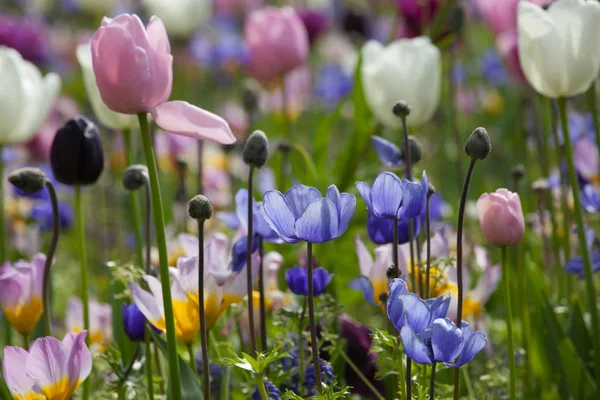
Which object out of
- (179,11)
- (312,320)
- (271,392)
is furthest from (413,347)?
(179,11)

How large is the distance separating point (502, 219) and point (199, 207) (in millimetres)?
352

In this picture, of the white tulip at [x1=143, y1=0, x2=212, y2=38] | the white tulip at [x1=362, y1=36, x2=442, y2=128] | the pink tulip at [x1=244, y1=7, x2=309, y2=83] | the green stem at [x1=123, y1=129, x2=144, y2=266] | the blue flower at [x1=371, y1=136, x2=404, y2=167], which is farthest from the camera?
the white tulip at [x1=143, y1=0, x2=212, y2=38]

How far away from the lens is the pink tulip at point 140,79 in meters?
0.96

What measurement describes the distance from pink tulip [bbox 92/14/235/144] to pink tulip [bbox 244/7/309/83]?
1.35 metres

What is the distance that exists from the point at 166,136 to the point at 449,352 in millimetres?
2137

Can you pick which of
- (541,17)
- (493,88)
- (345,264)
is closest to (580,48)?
(541,17)

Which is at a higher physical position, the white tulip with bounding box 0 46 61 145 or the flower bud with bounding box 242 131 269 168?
the white tulip with bounding box 0 46 61 145

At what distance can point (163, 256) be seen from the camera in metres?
0.96

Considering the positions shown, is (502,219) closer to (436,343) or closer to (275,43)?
(436,343)

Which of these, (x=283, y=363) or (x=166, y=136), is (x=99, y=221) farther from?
(x=283, y=363)

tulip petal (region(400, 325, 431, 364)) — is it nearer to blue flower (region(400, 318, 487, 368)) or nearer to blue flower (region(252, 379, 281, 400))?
blue flower (region(400, 318, 487, 368))

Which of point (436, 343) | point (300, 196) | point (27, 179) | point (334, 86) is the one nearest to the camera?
point (436, 343)

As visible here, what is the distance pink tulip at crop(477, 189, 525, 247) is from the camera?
3.43ft

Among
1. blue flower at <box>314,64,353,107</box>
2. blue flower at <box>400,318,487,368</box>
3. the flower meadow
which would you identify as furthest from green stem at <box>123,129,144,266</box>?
blue flower at <box>314,64,353,107</box>
